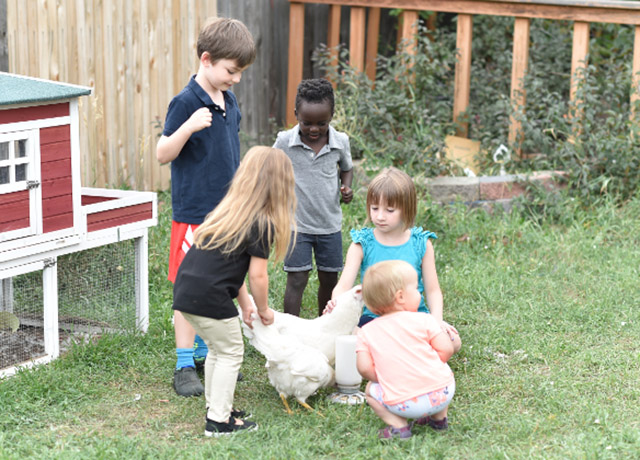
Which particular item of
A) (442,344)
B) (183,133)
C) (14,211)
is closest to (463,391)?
(442,344)

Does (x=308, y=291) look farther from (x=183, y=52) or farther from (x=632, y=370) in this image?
Result: (x=183, y=52)

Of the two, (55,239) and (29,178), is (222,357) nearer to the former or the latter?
(55,239)

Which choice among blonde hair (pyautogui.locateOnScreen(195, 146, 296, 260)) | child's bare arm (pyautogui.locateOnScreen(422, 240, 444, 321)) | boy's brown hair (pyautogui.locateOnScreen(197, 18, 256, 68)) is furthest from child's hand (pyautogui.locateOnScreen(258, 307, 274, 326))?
boy's brown hair (pyautogui.locateOnScreen(197, 18, 256, 68))

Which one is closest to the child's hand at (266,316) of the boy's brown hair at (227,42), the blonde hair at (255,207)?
the blonde hair at (255,207)

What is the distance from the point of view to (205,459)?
315 centimetres

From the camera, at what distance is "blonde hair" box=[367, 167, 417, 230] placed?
148 inches

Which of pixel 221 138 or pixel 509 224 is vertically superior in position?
pixel 221 138

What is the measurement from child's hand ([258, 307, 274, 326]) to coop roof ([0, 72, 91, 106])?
52.0 inches

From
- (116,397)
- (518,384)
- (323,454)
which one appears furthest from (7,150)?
(518,384)

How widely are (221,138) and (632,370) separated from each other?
212cm

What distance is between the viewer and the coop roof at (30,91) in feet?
12.0

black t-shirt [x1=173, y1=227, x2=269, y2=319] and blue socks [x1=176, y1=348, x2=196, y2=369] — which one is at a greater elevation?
black t-shirt [x1=173, y1=227, x2=269, y2=319]

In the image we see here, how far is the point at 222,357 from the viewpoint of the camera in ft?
11.1

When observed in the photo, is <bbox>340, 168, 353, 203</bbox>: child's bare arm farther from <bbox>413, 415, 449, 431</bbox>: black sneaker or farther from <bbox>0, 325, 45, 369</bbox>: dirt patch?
<bbox>0, 325, 45, 369</bbox>: dirt patch
